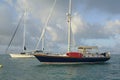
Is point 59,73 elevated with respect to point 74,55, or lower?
lower

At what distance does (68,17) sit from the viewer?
85438 millimetres

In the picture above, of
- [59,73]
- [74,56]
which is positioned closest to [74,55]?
[74,56]

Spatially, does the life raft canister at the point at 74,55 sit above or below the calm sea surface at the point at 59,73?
above

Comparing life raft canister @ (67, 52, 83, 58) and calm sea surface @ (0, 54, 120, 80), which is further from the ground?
life raft canister @ (67, 52, 83, 58)

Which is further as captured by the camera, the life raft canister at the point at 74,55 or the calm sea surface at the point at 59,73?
the life raft canister at the point at 74,55

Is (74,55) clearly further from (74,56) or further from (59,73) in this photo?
(59,73)

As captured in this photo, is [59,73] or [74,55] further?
[74,55]

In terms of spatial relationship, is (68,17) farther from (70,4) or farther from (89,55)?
(89,55)

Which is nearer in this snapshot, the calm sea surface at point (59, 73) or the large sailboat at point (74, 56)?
the calm sea surface at point (59, 73)

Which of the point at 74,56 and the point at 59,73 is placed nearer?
the point at 59,73

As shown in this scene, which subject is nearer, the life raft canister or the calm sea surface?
the calm sea surface

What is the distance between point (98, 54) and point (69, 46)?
12217 millimetres

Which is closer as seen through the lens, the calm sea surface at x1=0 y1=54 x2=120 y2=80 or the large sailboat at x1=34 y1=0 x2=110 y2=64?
the calm sea surface at x1=0 y1=54 x2=120 y2=80

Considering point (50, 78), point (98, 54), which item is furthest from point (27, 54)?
point (50, 78)
